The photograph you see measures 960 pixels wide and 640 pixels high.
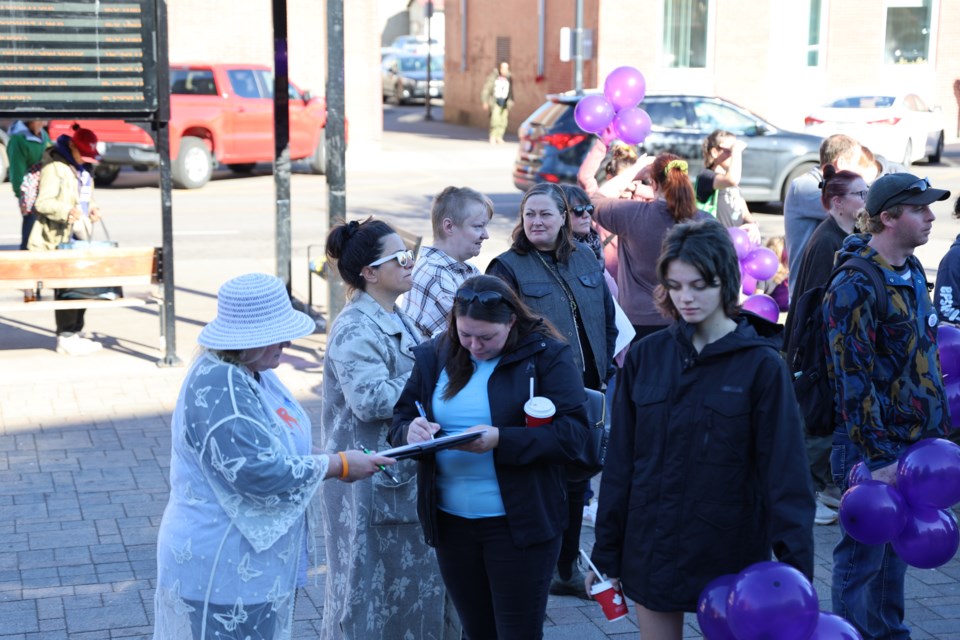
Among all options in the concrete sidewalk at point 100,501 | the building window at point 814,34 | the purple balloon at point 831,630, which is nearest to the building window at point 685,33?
the building window at point 814,34

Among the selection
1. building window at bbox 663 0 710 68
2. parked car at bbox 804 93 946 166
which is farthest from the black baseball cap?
building window at bbox 663 0 710 68

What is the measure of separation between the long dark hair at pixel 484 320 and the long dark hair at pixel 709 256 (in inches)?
20.1

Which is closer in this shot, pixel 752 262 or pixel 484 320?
pixel 484 320

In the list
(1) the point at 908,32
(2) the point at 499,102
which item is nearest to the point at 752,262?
(2) the point at 499,102

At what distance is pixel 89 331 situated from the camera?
1126 cm

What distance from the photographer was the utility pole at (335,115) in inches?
379

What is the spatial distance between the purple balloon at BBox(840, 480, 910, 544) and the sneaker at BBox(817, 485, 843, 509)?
2.27 m

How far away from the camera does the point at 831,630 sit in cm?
387

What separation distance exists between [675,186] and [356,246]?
2.66m

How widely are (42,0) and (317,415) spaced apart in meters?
3.88

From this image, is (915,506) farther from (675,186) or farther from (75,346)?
(75,346)

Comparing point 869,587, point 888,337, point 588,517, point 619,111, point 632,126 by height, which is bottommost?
point 588,517

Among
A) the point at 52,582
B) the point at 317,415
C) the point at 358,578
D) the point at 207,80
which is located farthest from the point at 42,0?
the point at 207,80

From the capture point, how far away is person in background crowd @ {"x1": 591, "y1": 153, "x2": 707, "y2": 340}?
22.3 feet
